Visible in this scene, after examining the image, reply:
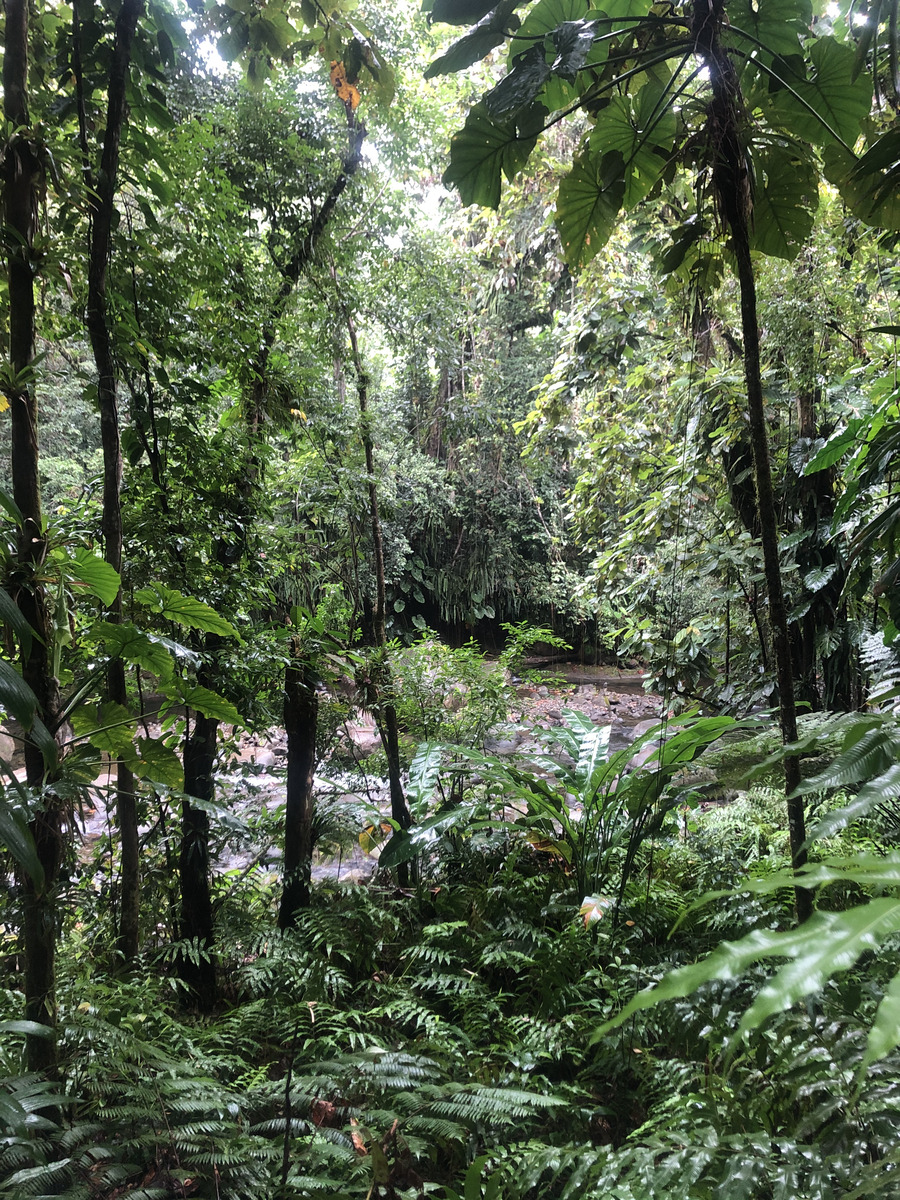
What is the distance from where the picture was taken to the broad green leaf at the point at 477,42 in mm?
1087

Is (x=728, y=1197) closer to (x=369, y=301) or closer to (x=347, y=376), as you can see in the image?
(x=369, y=301)

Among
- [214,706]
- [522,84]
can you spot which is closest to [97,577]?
[214,706]

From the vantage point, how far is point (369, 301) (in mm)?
3438

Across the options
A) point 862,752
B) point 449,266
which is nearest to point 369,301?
point 449,266

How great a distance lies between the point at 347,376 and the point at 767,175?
3.22 meters

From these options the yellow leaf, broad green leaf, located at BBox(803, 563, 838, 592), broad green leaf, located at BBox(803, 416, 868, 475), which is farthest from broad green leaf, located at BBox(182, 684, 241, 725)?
broad green leaf, located at BBox(803, 563, 838, 592)

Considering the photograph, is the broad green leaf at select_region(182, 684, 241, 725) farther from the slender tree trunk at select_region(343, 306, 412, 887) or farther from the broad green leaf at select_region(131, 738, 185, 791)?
the slender tree trunk at select_region(343, 306, 412, 887)

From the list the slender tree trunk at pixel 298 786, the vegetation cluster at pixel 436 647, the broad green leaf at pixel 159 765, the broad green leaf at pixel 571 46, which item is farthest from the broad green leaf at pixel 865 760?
the slender tree trunk at pixel 298 786

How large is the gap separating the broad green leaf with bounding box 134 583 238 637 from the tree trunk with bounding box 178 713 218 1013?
→ 68cm

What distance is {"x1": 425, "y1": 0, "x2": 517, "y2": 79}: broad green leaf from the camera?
1.09 metres

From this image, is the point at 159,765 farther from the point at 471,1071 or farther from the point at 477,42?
the point at 477,42

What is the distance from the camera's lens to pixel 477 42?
114 centimetres

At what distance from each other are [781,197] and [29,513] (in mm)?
1548

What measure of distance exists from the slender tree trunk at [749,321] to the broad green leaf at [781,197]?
0.20 m
